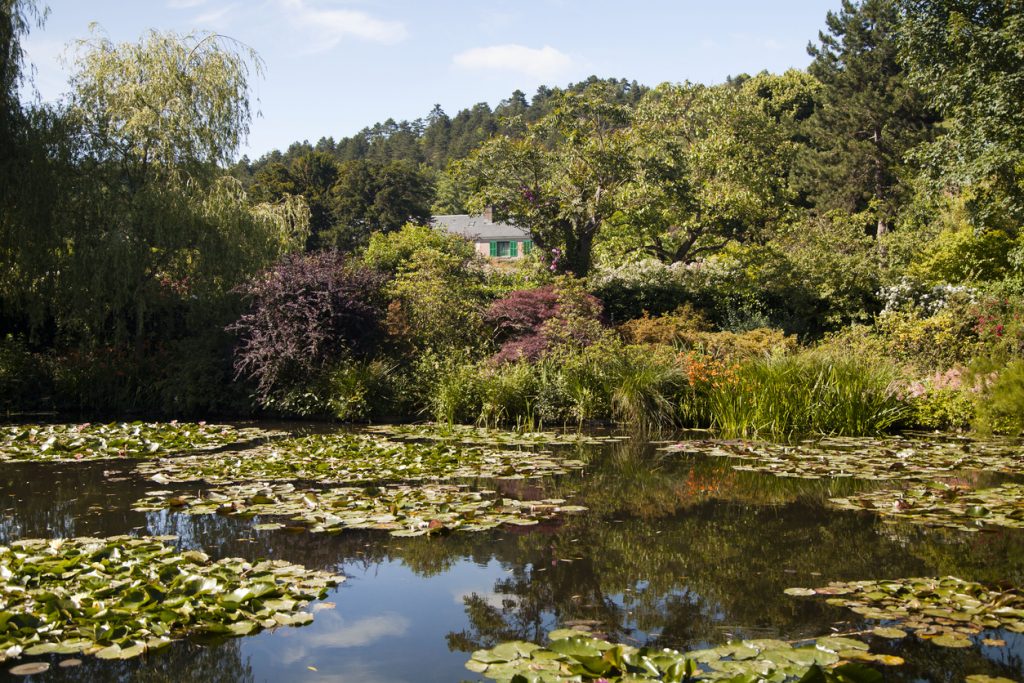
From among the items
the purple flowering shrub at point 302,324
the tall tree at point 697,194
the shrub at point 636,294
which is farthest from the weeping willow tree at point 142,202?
the tall tree at point 697,194

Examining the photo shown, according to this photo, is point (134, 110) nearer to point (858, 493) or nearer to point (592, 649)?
point (858, 493)

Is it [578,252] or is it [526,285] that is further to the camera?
[526,285]

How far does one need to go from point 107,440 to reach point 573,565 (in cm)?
724

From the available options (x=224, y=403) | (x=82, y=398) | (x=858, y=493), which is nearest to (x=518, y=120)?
(x=224, y=403)

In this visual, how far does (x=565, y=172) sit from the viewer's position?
1942 cm

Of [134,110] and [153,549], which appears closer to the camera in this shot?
[153,549]

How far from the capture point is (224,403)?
557 inches

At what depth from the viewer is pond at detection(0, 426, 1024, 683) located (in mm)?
3988

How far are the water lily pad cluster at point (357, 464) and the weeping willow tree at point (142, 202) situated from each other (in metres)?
6.49

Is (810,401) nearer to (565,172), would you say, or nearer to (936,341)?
(936,341)

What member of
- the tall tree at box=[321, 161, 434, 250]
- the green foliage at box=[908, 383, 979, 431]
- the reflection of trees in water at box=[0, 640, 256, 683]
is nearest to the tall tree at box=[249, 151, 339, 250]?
the tall tree at box=[321, 161, 434, 250]

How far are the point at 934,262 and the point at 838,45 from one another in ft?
56.6

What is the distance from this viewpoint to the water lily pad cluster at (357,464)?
8203mm

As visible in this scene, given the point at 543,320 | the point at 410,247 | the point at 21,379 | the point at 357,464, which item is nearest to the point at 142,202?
the point at 21,379
